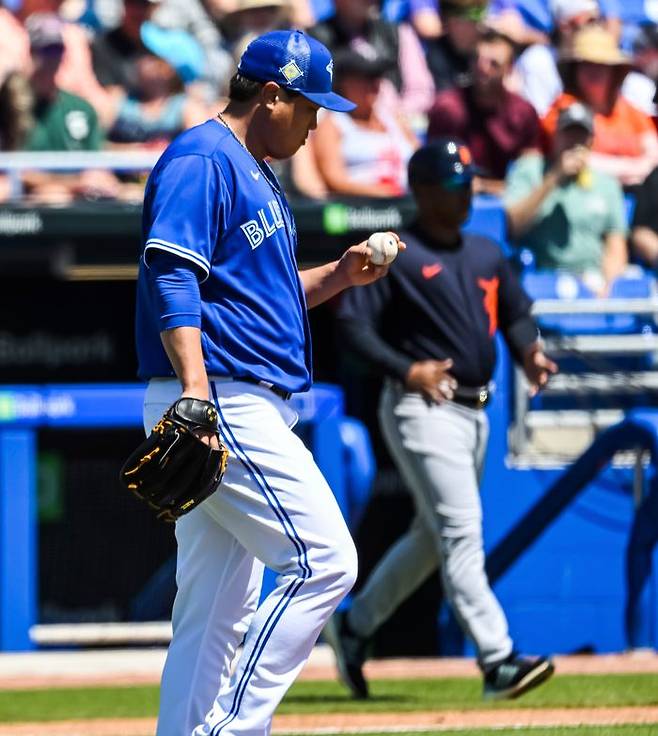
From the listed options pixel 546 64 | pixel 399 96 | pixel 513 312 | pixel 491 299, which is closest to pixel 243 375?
pixel 491 299

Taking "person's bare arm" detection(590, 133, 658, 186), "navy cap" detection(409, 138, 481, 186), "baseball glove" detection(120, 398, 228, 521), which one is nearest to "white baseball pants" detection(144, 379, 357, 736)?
"baseball glove" detection(120, 398, 228, 521)

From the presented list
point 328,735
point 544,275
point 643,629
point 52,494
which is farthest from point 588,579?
point 328,735

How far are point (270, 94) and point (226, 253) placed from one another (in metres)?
0.43

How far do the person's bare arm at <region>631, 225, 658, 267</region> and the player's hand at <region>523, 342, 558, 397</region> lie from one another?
2705 mm

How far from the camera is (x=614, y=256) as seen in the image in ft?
29.1

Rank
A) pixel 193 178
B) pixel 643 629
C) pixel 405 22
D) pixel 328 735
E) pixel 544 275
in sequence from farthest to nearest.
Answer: pixel 405 22 < pixel 544 275 < pixel 643 629 < pixel 328 735 < pixel 193 178

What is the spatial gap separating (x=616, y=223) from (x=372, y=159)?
1378 mm

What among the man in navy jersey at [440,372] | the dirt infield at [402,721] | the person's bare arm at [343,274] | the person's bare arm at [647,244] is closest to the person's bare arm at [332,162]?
the person's bare arm at [647,244]

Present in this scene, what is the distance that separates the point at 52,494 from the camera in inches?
318

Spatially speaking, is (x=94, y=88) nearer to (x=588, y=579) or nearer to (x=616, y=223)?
(x=616, y=223)

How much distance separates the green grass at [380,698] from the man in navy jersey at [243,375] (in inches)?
78.1

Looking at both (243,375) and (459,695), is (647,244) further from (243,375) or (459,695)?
(243,375)

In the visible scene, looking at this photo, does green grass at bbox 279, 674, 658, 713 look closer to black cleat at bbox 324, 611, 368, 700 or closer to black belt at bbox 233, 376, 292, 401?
black cleat at bbox 324, 611, 368, 700

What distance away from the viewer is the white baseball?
13.7 feet
